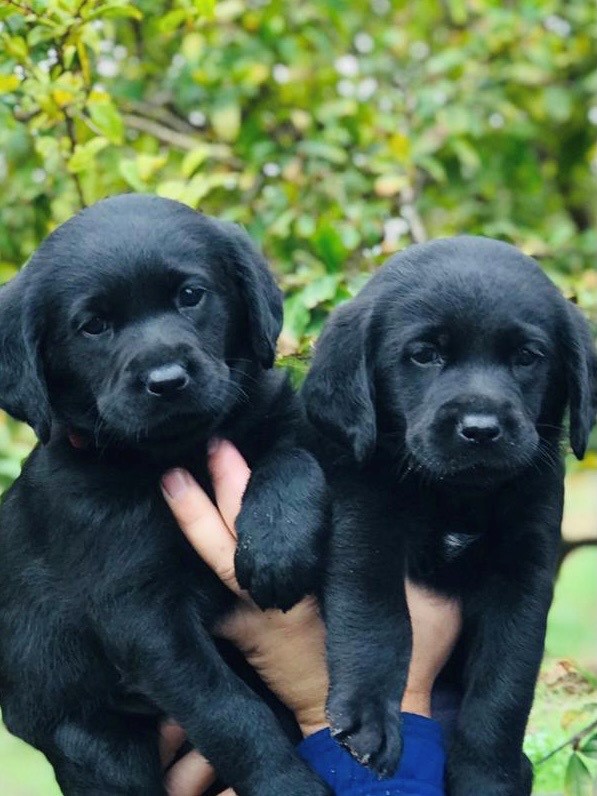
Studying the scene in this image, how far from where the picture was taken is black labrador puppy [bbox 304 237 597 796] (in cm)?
271

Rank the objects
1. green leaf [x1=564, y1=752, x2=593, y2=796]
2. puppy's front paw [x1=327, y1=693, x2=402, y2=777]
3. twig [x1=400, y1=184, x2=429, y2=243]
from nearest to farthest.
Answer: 1. puppy's front paw [x1=327, y1=693, x2=402, y2=777]
2. green leaf [x1=564, y1=752, x2=593, y2=796]
3. twig [x1=400, y1=184, x2=429, y2=243]

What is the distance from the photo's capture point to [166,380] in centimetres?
264

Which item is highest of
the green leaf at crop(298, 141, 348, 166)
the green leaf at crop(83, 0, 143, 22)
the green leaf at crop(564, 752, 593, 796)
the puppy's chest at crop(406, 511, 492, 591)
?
the green leaf at crop(83, 0, 143, 22)

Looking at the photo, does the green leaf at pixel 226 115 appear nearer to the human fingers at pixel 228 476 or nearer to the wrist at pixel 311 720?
the human fingers at pixel 228 476

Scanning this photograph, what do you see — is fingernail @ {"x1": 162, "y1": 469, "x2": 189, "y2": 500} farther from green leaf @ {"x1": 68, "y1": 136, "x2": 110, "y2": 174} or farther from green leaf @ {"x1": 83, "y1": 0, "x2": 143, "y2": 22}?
green leaf @ {"x1": 83, "y1": 0, "x2": 143, "y2": 22}

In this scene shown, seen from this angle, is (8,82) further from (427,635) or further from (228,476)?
(427,635)

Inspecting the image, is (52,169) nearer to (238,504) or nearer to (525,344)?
(238,504)

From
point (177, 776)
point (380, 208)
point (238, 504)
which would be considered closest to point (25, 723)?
point (177, 776)

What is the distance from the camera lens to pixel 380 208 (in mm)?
4496

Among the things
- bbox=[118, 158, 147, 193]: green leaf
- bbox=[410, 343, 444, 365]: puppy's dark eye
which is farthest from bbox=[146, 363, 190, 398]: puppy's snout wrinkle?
bbox=[118, 158, 147, 193]: green leaf

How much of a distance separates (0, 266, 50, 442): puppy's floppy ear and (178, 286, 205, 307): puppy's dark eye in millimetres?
301

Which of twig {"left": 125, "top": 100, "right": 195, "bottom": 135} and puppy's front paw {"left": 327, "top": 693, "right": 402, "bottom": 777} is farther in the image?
twig {"left": 125, "top": 100, "right": 195, "bottom": 135}

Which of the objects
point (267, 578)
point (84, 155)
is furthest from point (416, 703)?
point (84, 155)

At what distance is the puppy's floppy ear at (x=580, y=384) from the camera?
2900 millimetres
